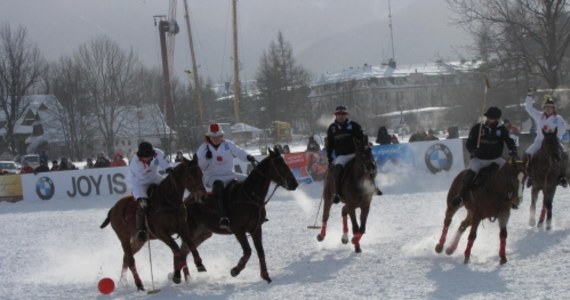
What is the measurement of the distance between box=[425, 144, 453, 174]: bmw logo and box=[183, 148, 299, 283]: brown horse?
14.9 metres

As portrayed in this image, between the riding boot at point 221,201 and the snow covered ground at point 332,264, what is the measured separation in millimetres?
904

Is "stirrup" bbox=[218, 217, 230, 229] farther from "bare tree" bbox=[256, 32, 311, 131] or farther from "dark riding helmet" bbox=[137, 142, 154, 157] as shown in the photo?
"bare tree" bbox=[256, 32, 311, 131]

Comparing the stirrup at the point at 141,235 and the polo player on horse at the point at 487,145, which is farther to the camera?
the polo player on horse at the point at 487,145

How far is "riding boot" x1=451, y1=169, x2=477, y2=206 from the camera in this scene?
10.9m

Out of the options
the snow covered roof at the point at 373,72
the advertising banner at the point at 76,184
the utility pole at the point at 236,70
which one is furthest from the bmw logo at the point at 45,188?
the snow covered roof at the point at 373,72

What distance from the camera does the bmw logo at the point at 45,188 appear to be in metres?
28.3

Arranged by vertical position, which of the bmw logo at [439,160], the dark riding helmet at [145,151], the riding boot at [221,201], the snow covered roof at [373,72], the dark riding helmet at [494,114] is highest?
the snow covered roof at [373,72]

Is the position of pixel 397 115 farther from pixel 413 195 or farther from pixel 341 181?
pixel 341 181

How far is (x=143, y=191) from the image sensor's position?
10.5 meters

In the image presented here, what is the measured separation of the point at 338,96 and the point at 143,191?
67801 millimetres

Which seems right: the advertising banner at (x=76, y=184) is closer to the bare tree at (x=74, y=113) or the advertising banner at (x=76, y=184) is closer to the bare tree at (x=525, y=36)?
the bare tree at (x=525, y=36)

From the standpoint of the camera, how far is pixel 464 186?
36.0ft

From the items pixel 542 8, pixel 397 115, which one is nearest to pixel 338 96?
pixel 397 115

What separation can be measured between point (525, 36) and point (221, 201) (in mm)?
25710
